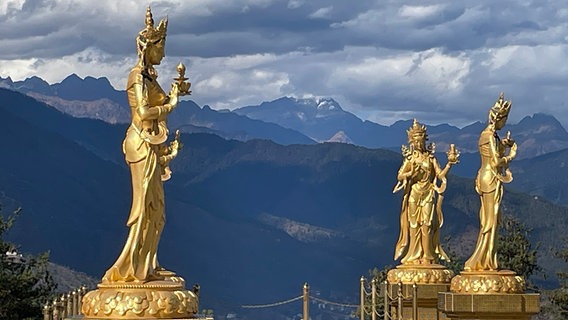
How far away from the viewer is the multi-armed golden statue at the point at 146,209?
916 centimetres

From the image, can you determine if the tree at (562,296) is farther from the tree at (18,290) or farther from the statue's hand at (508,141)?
the tree at (18,290)

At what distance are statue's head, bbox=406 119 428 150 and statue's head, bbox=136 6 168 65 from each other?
8.18m

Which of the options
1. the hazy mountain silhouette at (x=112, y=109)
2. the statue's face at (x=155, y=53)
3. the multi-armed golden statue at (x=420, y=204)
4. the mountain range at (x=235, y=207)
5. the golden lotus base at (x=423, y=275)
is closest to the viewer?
the statue's face at (x=155, y=53)

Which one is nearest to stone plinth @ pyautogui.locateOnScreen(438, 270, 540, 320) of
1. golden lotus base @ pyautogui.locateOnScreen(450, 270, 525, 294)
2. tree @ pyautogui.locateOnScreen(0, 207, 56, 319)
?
golden lotus base @ pyautogui.locateOnScreen(450, 270, 525, 294)

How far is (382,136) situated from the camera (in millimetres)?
129250

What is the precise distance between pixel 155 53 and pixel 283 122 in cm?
12501

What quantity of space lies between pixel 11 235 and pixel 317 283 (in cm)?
1815

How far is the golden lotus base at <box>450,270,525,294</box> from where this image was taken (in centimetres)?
1421

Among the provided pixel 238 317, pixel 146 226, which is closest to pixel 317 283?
pixel 238 317

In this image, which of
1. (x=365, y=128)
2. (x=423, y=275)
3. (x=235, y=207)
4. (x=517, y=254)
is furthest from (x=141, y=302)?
(x=365, y=128)

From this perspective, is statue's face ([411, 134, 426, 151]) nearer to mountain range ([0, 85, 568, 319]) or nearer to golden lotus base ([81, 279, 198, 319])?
golden lotus base ([81, 279, 198, 319])

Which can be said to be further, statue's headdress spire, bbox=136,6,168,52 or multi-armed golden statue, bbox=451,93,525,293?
multi-armed golden statue, bbox=451,93,525,293

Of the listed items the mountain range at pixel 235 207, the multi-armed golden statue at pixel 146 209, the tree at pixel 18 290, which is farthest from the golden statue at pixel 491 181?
the mountain range at pixel 235 207

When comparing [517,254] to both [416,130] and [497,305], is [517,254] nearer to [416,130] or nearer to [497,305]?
[416,130]
